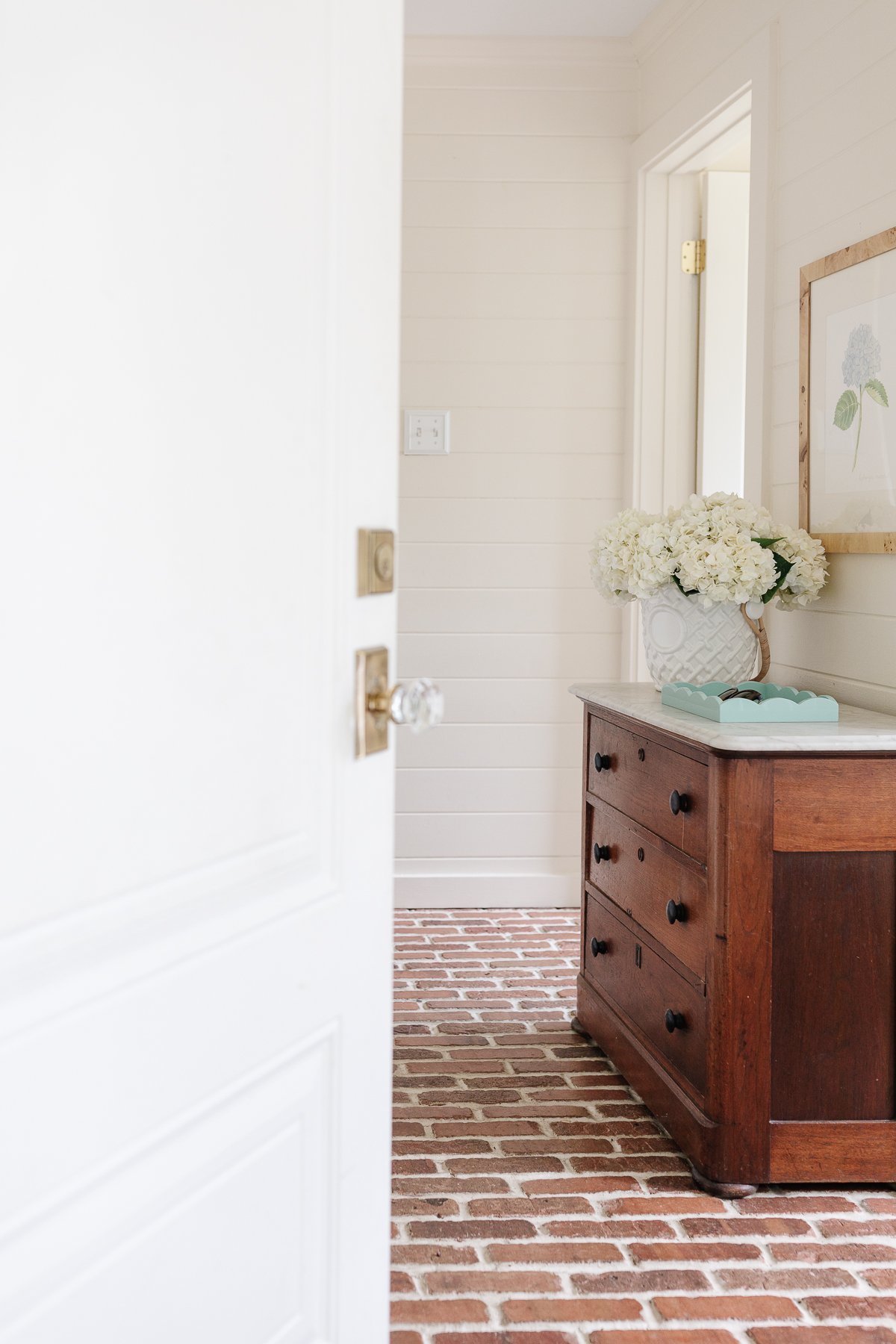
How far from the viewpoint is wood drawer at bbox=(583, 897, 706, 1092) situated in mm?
2199

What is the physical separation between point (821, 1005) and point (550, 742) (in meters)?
1.98

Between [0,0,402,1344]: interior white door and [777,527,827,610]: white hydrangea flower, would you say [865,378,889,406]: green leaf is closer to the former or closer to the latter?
[777,527,827,610]: white hydrangea flower

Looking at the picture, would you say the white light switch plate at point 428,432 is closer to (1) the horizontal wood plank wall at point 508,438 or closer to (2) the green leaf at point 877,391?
(1) the horizontal wood plank wall at point 508,438

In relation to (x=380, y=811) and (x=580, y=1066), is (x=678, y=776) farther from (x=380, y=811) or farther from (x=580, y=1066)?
(x=380, y=811)

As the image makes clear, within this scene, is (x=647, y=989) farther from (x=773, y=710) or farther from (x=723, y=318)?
(x=723, y=318)

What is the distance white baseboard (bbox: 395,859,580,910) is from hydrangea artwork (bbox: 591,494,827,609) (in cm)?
168

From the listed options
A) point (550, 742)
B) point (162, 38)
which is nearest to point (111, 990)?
point (162, 38)

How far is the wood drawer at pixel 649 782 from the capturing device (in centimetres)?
220

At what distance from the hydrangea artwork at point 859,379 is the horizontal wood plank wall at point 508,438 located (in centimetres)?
149

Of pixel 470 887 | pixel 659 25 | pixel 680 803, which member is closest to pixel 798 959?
pixel 680 803

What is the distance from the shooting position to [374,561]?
1092 millimetres

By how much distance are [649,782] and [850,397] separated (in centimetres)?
90

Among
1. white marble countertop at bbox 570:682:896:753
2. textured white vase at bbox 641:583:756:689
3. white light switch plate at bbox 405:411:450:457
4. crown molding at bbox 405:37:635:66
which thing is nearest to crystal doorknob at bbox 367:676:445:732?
white marble countertop at bbox 570:682:896:753

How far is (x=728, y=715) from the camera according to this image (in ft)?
7.30
